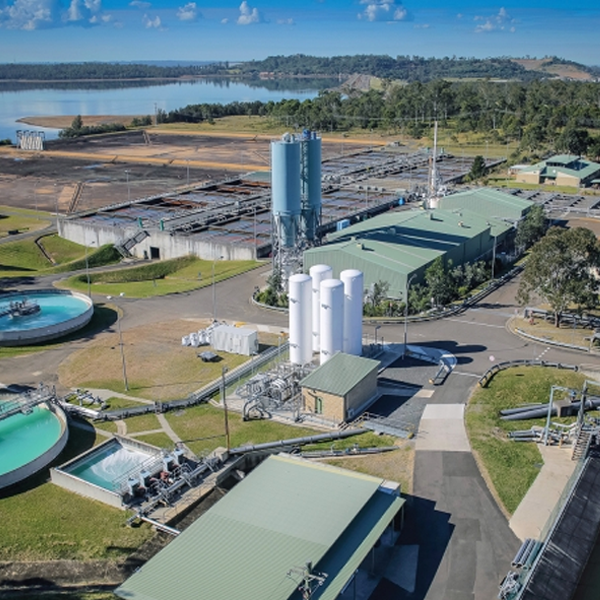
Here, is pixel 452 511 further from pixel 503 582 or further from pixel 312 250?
pixel 312 250

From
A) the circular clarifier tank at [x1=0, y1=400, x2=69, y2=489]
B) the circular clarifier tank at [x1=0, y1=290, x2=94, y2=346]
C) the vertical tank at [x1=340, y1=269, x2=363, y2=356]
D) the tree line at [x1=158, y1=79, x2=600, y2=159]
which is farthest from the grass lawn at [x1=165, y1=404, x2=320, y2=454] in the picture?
the tree line at [x1=158, y1=79, x2=600, y2=159]

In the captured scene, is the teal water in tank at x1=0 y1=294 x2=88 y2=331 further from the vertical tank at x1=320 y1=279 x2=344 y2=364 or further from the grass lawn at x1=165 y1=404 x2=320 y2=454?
the vertical tank at x1=320 y1=279 x2=344 y2=364

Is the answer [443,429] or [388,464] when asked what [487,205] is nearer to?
[443,429]

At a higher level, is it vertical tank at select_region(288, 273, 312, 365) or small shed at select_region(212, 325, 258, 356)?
vertical tank at select_region(288, 273, 312, 365)

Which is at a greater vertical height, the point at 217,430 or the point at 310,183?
the point at 310,183

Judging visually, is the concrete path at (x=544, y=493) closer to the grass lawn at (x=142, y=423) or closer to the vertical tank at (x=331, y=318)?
the vertical tank at (x=331, y=318)

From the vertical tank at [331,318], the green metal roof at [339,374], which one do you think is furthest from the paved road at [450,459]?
the vertical tank at [331,318]

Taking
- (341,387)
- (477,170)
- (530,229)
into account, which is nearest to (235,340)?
(341,387)
